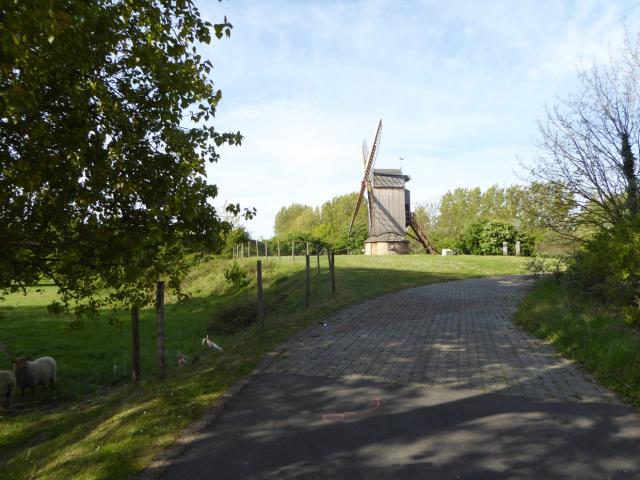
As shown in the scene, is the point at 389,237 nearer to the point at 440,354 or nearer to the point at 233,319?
the point at 233,319

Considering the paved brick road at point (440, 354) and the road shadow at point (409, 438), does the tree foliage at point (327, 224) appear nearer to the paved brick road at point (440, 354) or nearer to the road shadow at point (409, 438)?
the paved brick road at point (440, 354)

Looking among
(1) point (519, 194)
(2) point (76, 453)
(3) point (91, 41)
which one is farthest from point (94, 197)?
(1) point (519, 194)

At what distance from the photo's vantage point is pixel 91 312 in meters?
7.78

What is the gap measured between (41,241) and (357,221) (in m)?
64.3

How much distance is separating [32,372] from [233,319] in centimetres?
864

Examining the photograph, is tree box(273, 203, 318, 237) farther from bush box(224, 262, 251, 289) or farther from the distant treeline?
bush box(224, 262, 251, 289)

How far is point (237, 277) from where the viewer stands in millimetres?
26984

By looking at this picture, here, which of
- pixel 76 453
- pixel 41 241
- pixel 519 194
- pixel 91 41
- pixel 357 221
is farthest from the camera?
pixel 357 221

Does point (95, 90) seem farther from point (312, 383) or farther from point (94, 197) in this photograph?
point (312, 383)

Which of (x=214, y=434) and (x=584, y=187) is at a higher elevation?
(x=584, y=187)

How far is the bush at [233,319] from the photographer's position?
57.4ft

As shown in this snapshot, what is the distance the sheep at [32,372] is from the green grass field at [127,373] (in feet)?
1.10

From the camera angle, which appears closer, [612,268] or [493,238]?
[612,268]

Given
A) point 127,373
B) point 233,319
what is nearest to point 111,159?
point 127,373
